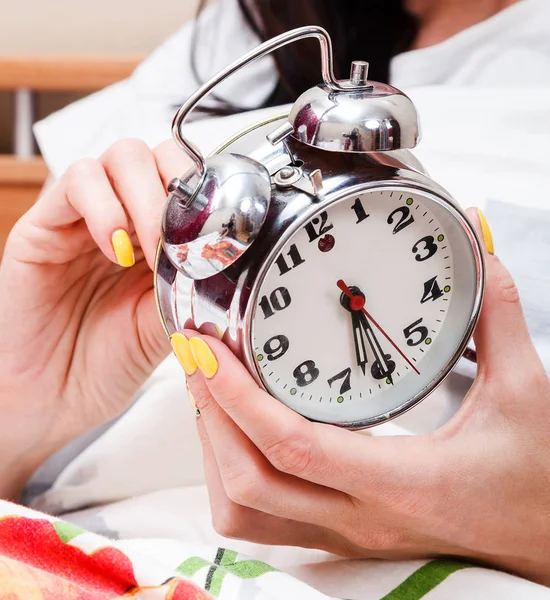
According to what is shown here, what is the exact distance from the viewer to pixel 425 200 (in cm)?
61

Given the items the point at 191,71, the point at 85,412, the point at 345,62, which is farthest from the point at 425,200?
the point at 191,71

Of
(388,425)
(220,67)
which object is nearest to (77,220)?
(388,425)

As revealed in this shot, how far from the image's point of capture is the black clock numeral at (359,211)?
1.93ft

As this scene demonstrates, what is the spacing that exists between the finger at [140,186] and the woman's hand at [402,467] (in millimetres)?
167

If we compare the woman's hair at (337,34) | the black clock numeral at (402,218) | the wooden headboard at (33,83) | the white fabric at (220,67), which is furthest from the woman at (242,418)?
the wooden headboard at (33,83)

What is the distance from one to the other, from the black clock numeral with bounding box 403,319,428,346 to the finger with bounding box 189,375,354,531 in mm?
146

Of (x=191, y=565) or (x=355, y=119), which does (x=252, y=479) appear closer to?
(x=191, y=565)

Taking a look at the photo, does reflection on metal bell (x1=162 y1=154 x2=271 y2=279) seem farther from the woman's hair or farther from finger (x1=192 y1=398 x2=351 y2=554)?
the woman's hair

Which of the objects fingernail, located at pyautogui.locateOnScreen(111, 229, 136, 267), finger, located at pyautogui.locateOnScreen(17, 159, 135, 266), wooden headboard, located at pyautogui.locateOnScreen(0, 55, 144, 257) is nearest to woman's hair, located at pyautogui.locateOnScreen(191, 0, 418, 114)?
wooden headboard, located at pyautogui.locateOnScreen(0, 55, 144, 257)

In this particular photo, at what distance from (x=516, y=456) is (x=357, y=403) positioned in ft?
0.50

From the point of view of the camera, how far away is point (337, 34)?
1.36m

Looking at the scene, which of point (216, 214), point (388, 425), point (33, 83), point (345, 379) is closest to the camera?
point (216, 214)

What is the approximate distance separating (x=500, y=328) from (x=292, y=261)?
206mm

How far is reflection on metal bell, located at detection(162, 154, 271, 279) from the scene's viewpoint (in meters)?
0.54
